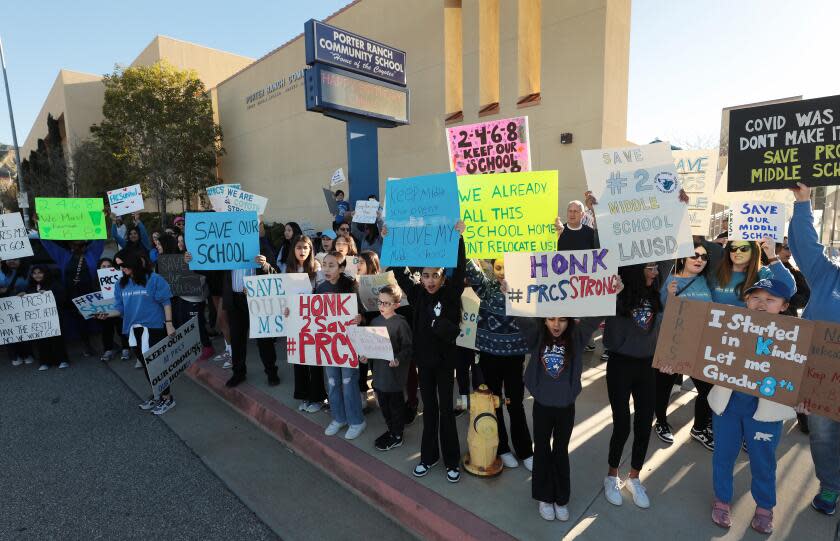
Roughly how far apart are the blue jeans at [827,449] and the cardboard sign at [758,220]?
2576 millimetres

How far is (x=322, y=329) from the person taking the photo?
4203 mm

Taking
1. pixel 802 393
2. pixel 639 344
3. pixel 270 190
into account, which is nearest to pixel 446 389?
pixel 639 344

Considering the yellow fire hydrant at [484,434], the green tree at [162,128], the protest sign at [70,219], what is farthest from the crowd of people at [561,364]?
the green tree at [162,128]

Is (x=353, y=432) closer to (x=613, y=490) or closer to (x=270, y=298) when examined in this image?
(x=270, y=298)

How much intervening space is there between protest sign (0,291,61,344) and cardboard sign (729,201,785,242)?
31.2 ft

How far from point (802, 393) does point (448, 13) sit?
12.5m

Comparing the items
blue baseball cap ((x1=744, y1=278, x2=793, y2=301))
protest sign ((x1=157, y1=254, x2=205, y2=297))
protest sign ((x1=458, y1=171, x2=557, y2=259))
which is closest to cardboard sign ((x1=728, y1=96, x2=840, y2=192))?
blue baseball cap ((x1=744, y1=278, x2=793, y2=301))

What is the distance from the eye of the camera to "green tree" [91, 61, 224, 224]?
77.5 ft

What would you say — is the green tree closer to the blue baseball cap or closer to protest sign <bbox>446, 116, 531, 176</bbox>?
protest sign <bbox>446, 116, 531, 176</bbox>

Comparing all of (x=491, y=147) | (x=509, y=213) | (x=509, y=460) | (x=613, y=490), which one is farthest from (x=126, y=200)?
(x=613, y=490)

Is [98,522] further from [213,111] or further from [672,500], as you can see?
[213,111]

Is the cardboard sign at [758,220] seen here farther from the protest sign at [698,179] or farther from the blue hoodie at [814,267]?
the blue hoodie at [814,267]

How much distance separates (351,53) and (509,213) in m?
7.67

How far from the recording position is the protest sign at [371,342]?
3.70 m
